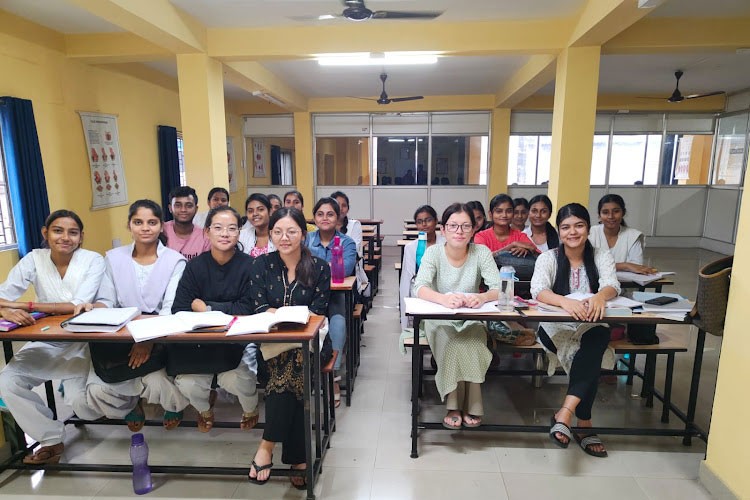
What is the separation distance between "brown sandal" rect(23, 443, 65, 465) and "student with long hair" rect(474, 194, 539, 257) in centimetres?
280

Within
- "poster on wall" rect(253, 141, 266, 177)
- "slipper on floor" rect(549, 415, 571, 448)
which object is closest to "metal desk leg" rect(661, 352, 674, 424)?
"slipper on floor" rect(549, 415, 571, 448)

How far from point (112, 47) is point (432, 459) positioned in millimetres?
4982

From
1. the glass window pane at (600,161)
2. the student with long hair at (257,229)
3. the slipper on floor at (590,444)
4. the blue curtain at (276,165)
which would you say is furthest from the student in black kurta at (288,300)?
the glass window pane at (600,161)

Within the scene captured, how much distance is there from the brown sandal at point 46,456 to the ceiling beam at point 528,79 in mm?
5280

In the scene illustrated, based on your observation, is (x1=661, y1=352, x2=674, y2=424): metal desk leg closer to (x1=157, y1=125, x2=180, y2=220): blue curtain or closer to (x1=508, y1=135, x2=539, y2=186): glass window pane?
(x1=157, y1=125, x2=180, y2=220): blue curtain

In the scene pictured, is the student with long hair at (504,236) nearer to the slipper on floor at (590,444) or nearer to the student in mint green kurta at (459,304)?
the student in mint green kurta at (459,304)

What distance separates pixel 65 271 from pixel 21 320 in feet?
1.63

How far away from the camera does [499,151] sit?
362 inches

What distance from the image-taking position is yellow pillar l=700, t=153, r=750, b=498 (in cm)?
192

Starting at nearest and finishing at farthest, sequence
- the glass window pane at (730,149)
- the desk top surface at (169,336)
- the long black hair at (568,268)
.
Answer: the desk top surface at (169,336) → the long black hair at (568,268) → the glass window pane at (730,149)

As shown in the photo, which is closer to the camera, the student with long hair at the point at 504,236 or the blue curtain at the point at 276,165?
the student with long hair at the point at 504,236

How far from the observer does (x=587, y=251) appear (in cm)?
261

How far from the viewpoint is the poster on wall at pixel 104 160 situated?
5.27m

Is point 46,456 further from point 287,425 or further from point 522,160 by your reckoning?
point 522,160
